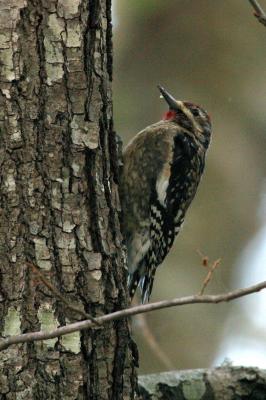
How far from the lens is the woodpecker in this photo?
529 cm

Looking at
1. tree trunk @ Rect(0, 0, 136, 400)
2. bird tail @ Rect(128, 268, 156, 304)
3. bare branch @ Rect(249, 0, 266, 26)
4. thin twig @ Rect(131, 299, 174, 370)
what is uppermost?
bare branch @ Rect(249, 0, 266, 26)

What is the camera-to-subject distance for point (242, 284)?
22.6 ft

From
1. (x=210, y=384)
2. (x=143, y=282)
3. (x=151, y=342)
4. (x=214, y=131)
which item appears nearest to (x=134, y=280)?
(x=143, y=282)

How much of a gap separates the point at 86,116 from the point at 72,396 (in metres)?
0.97

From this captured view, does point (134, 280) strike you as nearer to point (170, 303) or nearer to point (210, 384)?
point (210, 384)

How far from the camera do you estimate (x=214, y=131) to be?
689 centimetres

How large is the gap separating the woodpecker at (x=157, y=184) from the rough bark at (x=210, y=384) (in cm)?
87

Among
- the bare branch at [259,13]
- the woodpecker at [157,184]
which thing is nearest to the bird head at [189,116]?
the woodpecker at [157,184]

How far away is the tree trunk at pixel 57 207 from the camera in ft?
11.2

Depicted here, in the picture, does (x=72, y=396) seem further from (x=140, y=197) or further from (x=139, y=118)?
(x=139, y=118)

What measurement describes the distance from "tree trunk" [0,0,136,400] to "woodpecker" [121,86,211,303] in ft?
4.91

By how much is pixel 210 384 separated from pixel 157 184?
4.51ft

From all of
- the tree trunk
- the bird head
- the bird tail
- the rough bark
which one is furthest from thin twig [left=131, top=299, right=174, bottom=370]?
the tree trunk

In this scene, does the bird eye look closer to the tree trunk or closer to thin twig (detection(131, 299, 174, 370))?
thin twig (detection(131, 299, 174, 370))
